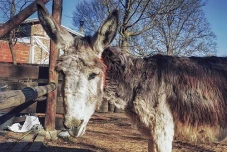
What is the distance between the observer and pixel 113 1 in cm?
1095

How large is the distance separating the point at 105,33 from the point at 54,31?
23.8 inches

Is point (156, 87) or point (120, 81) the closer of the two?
point (156, 87)

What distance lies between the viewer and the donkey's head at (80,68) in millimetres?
2588

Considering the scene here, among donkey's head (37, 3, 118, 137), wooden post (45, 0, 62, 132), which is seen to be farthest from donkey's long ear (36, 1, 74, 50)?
wooden post (45, 0, 62, 132)

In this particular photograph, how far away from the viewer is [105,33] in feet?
9.80

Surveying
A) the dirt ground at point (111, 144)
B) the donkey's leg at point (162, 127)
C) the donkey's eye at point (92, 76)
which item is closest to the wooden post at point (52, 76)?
the dirt ground at point (111, 144)

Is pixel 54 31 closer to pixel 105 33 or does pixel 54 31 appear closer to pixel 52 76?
pixel 105 33

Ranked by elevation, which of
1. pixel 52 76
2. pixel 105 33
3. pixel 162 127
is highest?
pixel 105 33

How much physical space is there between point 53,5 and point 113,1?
5712 mm

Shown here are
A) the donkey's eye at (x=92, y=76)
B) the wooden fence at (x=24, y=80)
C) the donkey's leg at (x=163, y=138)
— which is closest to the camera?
the donkey's eye at (x=92, y=76)

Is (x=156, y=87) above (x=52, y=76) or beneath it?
beneath

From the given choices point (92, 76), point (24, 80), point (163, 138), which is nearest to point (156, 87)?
point (163, 138)

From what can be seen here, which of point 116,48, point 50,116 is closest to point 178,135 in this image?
point 116,48

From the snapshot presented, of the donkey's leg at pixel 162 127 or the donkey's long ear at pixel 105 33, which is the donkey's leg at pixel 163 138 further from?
the donkey's long ear at pixel 105 33
